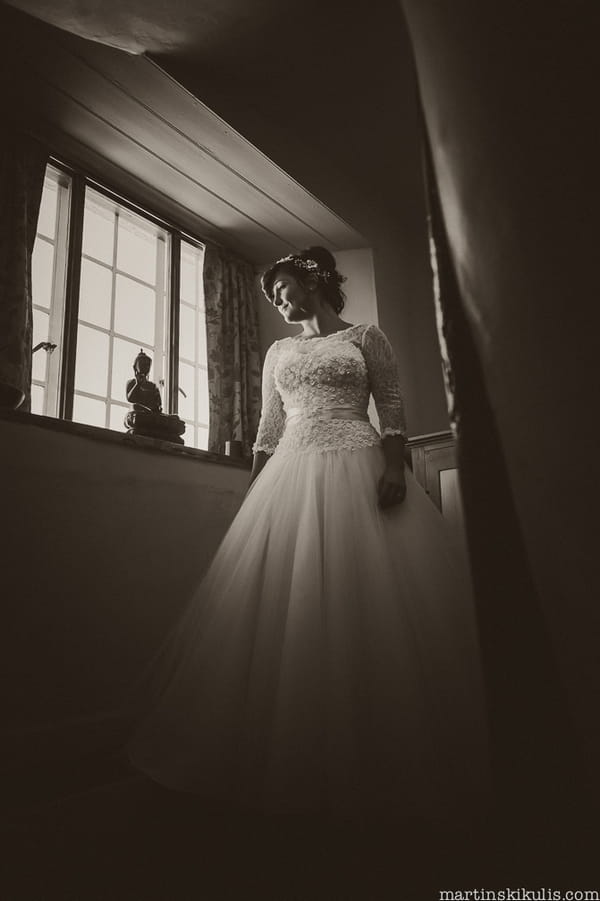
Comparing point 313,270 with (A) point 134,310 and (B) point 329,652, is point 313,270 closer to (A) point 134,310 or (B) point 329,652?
(B) point 329,652

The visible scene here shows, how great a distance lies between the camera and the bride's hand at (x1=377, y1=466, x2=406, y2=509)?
1441 mm

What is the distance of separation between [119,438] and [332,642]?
4.64 ft

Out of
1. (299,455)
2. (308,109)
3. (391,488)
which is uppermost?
(308,109)

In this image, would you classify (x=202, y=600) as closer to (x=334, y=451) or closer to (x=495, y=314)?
(x=334, y=451)

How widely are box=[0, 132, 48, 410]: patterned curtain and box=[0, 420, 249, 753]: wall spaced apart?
1.56ft

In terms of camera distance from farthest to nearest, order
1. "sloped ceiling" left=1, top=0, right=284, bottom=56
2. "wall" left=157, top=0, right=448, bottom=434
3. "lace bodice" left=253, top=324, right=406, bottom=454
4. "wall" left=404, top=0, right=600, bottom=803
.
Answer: "wall" left=157, top=0, right=448, bottom=434 → "sloped ceiling" left=1, top=0, right=284, bottom=56 → "lace bodice" left=253, top=324, right=406, bottom=454 → "wall" left=404, top=0, right=600, bottom=803

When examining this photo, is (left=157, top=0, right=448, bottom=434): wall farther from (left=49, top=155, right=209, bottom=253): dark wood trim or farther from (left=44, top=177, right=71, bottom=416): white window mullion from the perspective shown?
(left=44, top=177, right=71, bottom=416): white window mullion

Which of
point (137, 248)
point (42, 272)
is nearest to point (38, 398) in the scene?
point (42, 272)

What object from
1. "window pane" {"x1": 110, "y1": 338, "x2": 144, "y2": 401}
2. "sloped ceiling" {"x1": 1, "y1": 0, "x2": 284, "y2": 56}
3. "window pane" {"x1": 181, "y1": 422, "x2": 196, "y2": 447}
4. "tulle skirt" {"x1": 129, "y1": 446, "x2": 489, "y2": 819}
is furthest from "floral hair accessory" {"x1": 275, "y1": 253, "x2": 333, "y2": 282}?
"window pane" {"x1": 181, "y1": 422, "x2": 196, "y2": 447}

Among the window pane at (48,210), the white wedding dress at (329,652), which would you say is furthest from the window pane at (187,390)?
the white wedding dress at (329,652)

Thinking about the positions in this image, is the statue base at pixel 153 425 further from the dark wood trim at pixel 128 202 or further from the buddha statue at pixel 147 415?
the dark wood trim at pixel 128 202

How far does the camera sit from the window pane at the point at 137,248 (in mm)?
3322

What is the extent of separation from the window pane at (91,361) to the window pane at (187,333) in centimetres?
55

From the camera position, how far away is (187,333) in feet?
11.8
